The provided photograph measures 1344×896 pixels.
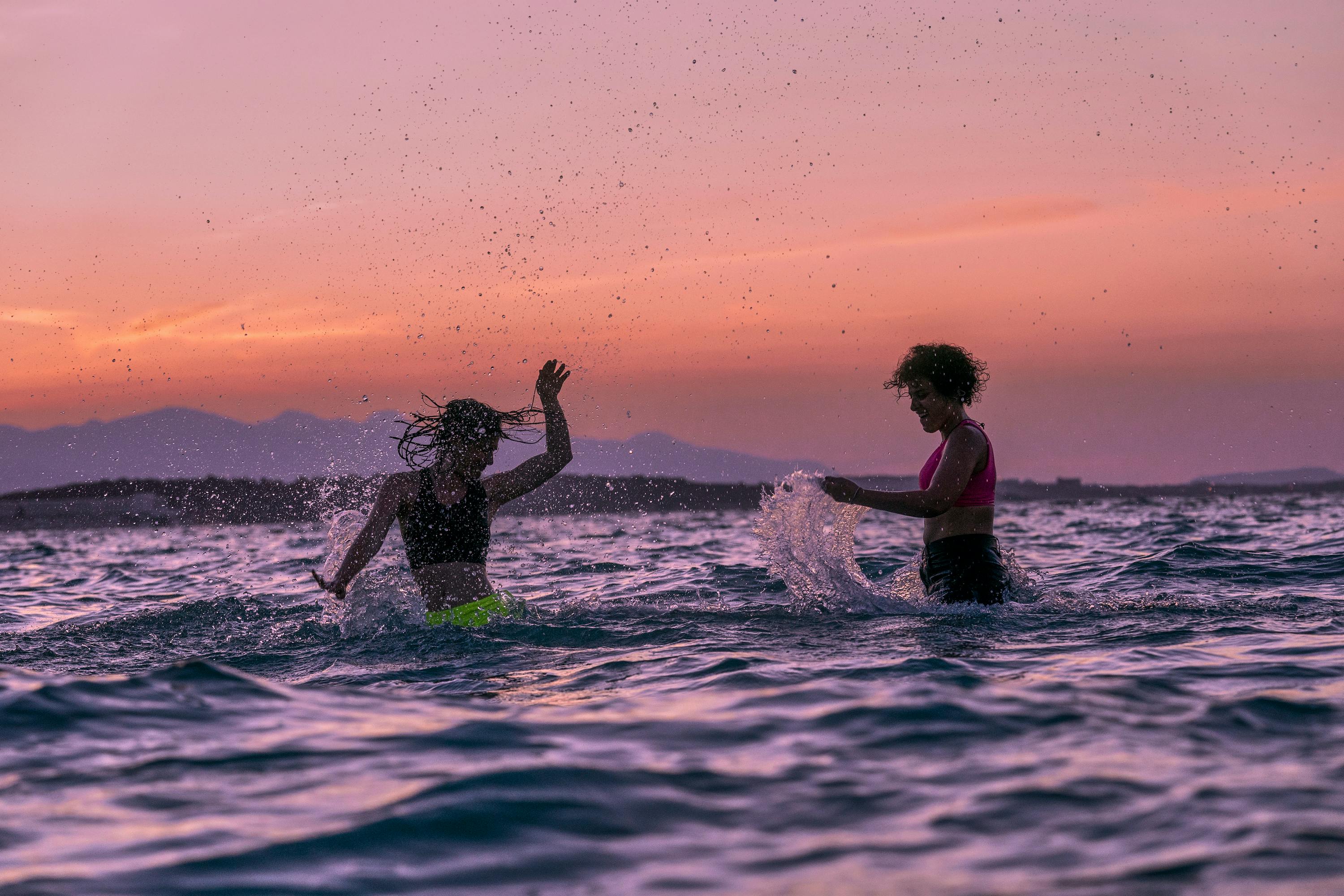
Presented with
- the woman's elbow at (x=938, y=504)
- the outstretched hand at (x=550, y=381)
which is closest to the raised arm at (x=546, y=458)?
the outstretched hand at (x=550, y=381)

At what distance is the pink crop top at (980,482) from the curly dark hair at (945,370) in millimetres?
255

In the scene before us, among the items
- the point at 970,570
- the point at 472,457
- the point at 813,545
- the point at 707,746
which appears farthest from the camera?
the point at 813,545

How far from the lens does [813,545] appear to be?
10172 millimetres

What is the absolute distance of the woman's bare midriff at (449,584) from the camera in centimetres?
834

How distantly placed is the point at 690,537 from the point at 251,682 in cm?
2069

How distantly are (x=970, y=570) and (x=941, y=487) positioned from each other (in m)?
0.72

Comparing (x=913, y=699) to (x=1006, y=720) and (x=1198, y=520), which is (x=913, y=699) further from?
(x=1198, y=520)

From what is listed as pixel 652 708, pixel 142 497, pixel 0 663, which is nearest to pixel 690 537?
pixel 0 663

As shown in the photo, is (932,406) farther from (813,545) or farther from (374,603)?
(374,603)

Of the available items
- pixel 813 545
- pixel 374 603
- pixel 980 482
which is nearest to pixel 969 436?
pixel 980 482

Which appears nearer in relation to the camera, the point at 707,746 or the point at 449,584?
the point at 707,746

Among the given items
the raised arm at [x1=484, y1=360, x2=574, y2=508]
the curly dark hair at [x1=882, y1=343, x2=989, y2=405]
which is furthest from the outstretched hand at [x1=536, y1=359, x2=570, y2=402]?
the curly dark hair at [x1=882, y1=343, x2=989, y2=405]

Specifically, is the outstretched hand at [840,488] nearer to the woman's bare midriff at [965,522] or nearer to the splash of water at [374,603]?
the woman's bare midriff at [965,522]

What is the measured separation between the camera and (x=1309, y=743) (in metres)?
4.83
